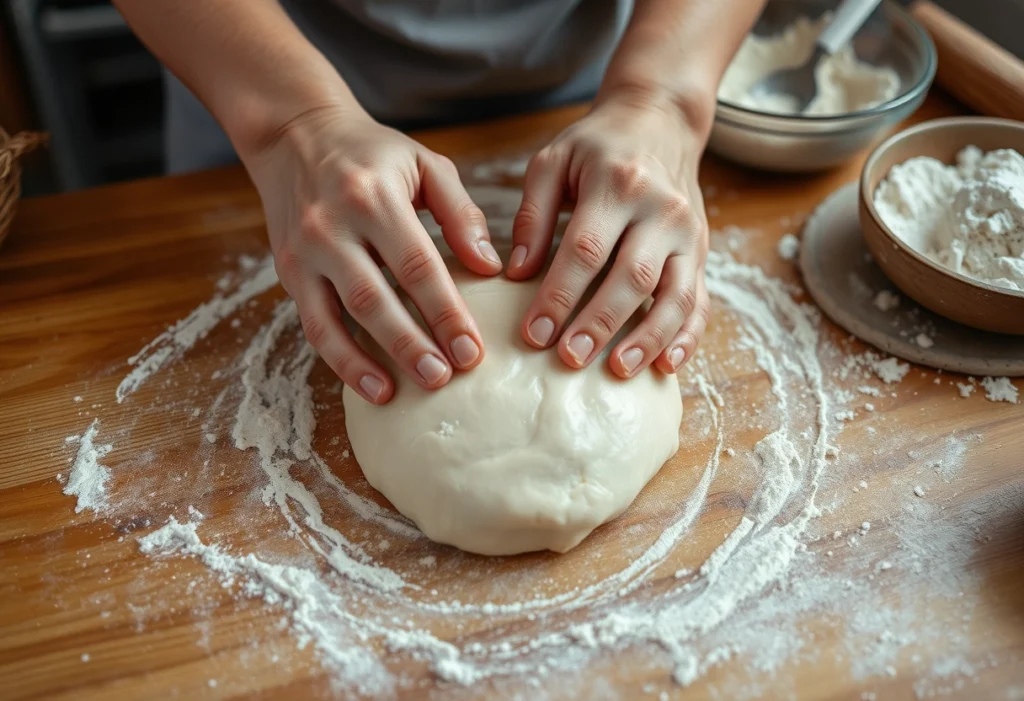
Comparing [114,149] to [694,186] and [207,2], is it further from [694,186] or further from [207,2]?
[694,186]

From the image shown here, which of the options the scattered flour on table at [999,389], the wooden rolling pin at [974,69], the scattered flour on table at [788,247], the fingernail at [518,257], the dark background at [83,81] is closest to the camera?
the fingernail at [518,257]

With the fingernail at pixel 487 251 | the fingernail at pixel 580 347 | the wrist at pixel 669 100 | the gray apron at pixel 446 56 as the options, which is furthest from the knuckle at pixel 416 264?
the gray apron at pixel 446 56

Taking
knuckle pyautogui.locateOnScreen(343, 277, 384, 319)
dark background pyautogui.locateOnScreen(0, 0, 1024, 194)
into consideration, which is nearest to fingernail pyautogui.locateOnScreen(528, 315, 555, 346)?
knuckle pyautogui.locateOnScreen(343, 277, 384, 319)

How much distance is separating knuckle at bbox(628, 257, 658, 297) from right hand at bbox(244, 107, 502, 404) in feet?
0.64

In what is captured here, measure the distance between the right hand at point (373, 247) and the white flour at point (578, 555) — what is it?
0.66ft

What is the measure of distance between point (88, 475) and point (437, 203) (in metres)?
0.64

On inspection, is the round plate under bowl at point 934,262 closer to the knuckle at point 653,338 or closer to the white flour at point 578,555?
the white flour at point 578,555

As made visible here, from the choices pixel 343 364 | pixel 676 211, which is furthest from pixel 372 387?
pixel 676 211

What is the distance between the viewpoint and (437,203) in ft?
3.83

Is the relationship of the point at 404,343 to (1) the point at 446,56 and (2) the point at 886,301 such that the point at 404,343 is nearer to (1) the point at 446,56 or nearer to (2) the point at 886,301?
(1) the point at 446,56

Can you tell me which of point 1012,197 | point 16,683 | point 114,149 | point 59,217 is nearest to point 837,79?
point 1012,197

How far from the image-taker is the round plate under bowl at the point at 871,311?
4.32 ft

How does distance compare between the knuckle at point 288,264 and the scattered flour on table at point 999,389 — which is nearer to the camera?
the knuckle at point 288,264

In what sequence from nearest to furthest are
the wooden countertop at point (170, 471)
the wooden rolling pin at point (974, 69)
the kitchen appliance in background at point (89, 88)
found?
the wooden countertop at point (170, 471), the wooden rolling pin at point (974, 69), the kitchen appliance in background at point (89, 88)
